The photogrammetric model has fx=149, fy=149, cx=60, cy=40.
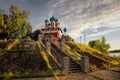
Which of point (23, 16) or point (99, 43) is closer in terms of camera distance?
point (23, 16)

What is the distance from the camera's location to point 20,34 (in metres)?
50.9

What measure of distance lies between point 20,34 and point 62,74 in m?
37.4

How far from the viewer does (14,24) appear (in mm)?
48312

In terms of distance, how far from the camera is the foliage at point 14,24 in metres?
47.0

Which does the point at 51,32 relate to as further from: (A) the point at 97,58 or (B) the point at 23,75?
(B) the point at 23,75

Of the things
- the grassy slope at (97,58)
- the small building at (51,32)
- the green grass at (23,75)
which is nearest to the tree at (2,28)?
the small building at (51,32)

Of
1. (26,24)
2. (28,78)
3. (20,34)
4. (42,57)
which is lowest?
(28,78)

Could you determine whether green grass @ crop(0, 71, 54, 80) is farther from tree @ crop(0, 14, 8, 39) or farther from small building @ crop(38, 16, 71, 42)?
tree @ crop(0, 14, 8, 39)

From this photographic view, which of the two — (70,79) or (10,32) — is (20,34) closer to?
(10,32)

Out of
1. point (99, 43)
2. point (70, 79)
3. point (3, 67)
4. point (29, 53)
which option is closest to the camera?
point (70, 79)

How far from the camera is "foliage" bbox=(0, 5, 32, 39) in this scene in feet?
154

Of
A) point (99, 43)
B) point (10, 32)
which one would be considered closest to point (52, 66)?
point (10, 32)

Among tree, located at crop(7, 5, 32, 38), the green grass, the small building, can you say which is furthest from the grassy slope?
tree, located at crop(7, 5, 32, 38)

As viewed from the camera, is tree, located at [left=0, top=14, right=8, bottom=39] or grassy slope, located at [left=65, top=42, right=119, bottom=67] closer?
grassy slope, located at [left=65, top=42, right=119, bottom=67]
